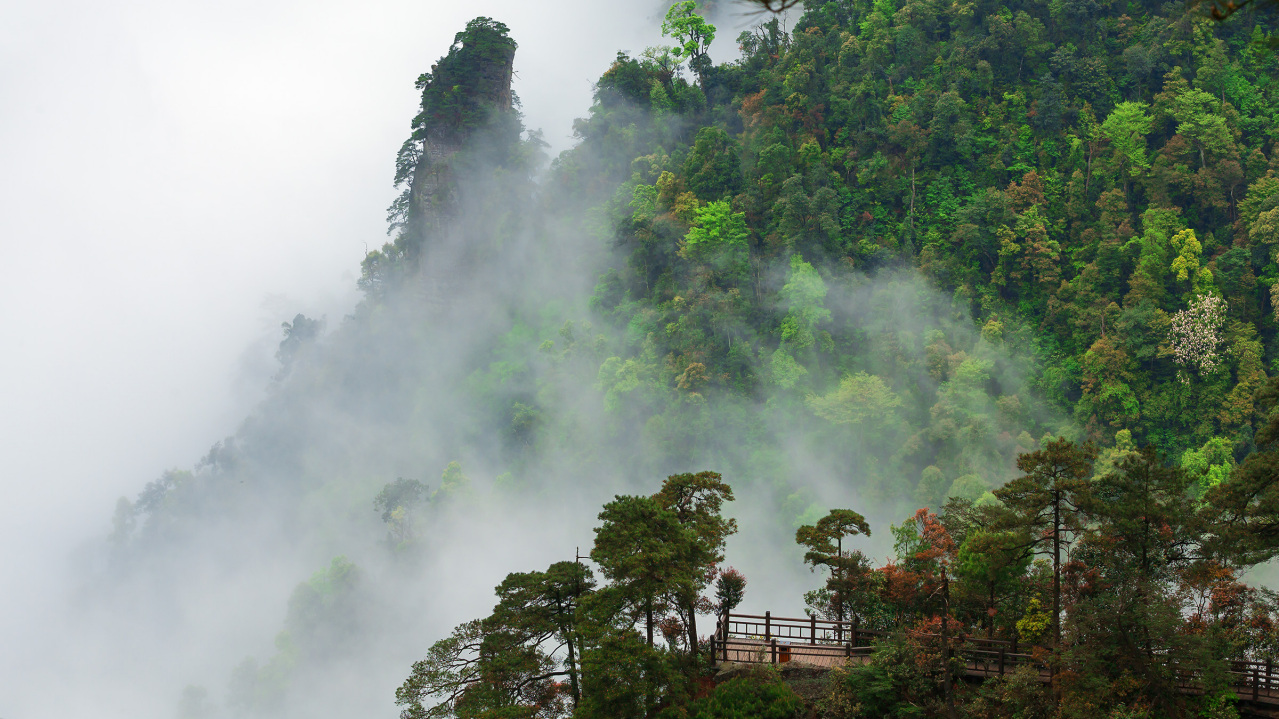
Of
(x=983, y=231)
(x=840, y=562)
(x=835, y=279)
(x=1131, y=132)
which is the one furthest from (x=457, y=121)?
(x=840, y=562)

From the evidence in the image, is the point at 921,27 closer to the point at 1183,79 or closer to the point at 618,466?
the point at 1183,79

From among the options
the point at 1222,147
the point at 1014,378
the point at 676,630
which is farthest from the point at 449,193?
the point at 676,630

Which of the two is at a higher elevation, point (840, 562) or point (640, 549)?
point (840, 562)

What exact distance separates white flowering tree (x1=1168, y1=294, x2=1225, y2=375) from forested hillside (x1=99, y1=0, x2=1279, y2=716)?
0.12 m

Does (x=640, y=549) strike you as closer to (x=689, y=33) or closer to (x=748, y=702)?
(x=748, y=702)

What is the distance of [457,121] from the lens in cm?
6944

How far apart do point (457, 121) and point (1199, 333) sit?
5184 centimetres

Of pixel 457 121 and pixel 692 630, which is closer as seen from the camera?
pixel 692 630

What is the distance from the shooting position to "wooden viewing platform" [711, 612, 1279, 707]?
591 inches

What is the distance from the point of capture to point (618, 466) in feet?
175

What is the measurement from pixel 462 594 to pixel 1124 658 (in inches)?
1965

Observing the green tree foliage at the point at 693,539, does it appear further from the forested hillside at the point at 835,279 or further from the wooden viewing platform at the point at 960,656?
the forested hillside at the point at 835,279

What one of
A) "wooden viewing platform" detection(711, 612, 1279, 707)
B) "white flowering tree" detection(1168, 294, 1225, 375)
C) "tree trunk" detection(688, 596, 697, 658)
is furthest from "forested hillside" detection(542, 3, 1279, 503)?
"tree trunk" detection(688, 596, 697, 658)

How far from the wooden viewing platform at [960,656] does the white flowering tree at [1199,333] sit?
80.3 feet
